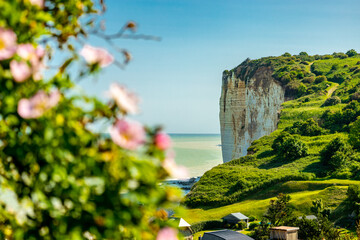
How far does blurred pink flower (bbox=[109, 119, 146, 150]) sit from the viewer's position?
1731 mm

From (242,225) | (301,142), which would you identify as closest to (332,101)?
(301,142)

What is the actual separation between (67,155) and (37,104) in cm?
27

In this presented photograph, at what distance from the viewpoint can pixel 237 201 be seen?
44906 millimetres

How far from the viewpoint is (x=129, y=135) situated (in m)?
1.75

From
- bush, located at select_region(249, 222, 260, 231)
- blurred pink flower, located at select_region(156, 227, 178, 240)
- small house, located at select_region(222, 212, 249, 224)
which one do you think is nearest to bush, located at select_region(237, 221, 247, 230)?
small house, located at select_region(222, 212, 249, 224)

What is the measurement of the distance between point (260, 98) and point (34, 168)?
6903 centimetres

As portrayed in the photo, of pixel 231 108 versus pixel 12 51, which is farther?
pixel 231 108

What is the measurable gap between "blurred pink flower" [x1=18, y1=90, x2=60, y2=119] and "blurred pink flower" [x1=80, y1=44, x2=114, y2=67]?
0.33 metres

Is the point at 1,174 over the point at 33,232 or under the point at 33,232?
over

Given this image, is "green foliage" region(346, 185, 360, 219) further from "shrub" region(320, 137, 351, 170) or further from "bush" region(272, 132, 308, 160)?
"bush" region(272, 132, 308, 160)

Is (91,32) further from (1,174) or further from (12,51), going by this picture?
(1,174)

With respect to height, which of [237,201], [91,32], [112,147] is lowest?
[237,201]

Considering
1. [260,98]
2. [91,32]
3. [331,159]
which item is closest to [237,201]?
[331,159]

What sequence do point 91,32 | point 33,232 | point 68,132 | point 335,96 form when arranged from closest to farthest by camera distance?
point 68,132 < point 33,232 < point 91,32 < point 335,96
